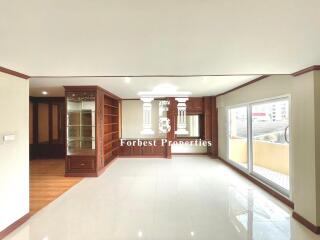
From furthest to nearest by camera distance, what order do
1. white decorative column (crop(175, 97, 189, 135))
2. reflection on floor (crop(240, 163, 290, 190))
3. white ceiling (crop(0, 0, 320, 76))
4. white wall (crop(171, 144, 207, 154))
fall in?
white wall (crop(171, 144, 207, 154))
white decorative column (crop(175, 97, 189, 135))
reflection on floor (crop(240, 163, 290, 190))
white ceiling (crop(0, 0, 320, 76))

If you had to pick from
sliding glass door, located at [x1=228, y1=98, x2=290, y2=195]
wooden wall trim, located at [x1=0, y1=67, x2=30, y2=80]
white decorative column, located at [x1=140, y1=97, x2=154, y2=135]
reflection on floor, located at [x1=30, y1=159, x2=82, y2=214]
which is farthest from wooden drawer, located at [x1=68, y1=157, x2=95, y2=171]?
sliding glass door, located at [x1=228, y1=98, x2=290, y2=195]

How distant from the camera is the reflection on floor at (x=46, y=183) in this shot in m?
4.47

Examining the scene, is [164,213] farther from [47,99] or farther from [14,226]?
[47,99]

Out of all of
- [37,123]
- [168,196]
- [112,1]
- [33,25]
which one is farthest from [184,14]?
[37,123]

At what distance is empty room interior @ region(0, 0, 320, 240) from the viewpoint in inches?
65.6

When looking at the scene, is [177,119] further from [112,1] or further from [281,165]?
[112,1]

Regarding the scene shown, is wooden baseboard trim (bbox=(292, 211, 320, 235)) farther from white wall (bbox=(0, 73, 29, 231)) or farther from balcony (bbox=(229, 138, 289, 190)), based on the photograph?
white wall (bbox=(0, 73, 29, 231))

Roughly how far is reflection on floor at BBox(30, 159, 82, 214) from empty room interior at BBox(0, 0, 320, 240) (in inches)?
1.7

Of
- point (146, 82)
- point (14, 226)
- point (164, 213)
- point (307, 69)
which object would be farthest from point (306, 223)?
point (14, 226)

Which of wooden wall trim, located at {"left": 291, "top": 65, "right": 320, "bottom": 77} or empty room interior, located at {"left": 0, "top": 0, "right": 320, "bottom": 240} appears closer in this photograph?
empty room interior, located at {"left": 0, "top": 0, "right": 320, "bottom": 240}

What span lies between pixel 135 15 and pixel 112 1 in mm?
224

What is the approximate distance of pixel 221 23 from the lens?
173 centimetres

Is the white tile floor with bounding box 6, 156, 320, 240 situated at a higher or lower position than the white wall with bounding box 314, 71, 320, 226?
lower

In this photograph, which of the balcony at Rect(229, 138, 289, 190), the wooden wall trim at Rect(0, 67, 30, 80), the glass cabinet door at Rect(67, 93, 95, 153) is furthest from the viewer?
the glass cabinet door at Rect(67, 93, 95, 153)
